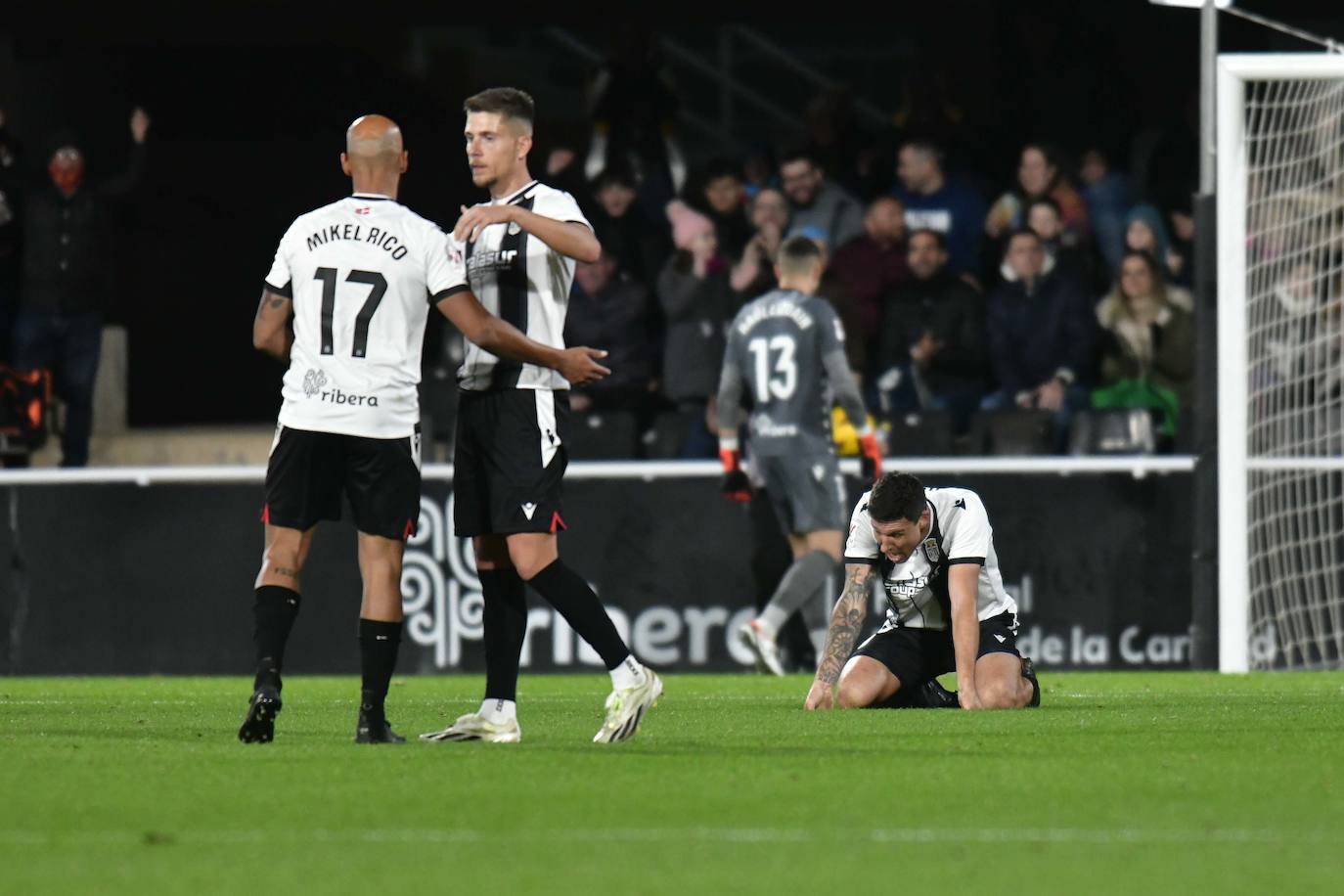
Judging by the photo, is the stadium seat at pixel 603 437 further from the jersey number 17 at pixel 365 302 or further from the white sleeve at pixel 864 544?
the jersey number 17 at pixel 365 302

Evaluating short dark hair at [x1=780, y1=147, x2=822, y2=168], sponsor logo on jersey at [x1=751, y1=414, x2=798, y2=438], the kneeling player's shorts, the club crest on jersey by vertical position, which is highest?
short dark hair at [x1=780, y1=147, x2=822, y2=168]

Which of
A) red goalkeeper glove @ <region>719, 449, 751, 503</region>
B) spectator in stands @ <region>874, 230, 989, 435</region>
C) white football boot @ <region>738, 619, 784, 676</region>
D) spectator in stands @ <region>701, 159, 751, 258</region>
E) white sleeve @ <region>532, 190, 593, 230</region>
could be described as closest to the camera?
white sleeve @ <region>532, 190, 593, 230</region>

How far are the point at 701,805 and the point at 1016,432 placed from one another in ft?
27.3

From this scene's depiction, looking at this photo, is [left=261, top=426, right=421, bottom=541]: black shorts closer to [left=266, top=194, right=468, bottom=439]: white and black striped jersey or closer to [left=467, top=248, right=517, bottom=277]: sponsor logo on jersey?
[left=266, top=194, right=468, bottom=439]: white and black striped jersey

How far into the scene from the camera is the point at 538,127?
1744 cm

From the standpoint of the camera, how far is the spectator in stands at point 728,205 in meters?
15.0

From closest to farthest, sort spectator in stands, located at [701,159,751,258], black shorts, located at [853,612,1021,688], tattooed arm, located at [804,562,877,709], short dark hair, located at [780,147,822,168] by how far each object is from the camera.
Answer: tattooed arm, located at [804,562,877,709] → black shorts, located at [853,612,1021,688] → spectator in stands, located at [701,159,751,258] → short dark hair, located at [780,147,822,168]

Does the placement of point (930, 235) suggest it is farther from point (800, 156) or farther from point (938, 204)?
point (800, 156)

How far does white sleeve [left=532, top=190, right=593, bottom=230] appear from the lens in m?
6.95

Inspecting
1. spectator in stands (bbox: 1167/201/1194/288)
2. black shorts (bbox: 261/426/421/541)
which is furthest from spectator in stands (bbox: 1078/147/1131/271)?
black shorts (bbox: 261/426/421/541)

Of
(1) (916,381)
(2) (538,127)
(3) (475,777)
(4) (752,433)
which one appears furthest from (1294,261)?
(3) (475,777)

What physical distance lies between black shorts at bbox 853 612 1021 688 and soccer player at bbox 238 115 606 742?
2217 millimetres

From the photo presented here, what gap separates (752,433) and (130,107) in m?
7.55

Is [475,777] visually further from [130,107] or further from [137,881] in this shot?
[130,107]
